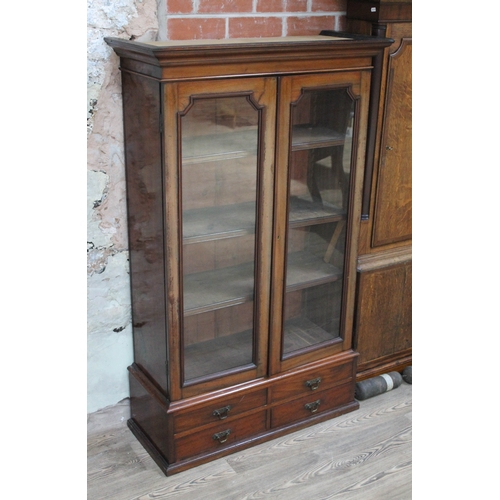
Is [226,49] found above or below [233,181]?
above

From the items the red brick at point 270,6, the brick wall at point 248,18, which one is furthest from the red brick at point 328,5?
the red brick at point 270,6

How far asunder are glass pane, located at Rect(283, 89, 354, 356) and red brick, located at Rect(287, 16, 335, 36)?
38 cm

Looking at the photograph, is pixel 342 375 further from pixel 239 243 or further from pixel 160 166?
pixel 160 166

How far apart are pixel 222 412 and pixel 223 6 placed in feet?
5.18

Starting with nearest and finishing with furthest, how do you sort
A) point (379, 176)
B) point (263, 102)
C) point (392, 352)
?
point (263, 102), point (379, 176), point (392, 352)

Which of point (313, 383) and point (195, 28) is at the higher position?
point (195, 28)

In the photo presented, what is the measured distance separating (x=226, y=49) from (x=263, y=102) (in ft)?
0.81

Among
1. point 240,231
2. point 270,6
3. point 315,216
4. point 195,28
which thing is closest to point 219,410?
point 240,231

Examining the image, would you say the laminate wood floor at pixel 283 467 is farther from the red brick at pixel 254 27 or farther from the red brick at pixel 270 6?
the red brick at pixel 270 6

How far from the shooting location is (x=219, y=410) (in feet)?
8.21

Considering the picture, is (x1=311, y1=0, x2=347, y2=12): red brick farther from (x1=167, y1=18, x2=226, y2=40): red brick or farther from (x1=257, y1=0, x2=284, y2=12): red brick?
(x1=167, y1=18, x2=226, y2=40): red brick

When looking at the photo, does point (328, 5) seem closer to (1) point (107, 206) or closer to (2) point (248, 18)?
(2) point (248, 18)

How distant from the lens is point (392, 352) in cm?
308
